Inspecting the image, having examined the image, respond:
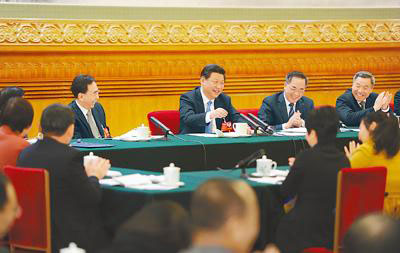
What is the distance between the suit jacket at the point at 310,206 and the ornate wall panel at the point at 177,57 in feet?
14.8

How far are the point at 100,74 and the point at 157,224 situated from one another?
670 cm

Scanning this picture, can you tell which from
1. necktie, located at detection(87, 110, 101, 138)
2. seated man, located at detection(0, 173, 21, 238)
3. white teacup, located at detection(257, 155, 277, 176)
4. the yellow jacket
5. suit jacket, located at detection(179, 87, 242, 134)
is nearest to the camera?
seated man, located at detection(0, 173, 21, 238)

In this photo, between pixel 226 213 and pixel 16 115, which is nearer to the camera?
pixel 226 213

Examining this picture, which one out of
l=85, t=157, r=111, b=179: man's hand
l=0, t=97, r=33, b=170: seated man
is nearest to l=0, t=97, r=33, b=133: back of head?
l=0, t=97, r=33, b=170: seated man

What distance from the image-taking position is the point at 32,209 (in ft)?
14.3

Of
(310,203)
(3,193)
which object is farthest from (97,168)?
(3,193)

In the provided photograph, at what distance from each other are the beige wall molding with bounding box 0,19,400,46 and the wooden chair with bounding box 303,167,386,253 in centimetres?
471

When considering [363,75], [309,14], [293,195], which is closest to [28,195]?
[293,195]

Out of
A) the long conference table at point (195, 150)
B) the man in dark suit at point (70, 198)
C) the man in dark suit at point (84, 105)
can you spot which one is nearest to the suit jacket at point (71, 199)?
the man in dark suit at point (70, 198)

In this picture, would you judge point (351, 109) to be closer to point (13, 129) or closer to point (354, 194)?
point (354, 194)

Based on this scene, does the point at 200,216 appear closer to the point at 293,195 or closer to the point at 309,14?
the point at 293,195

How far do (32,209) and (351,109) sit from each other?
432cm

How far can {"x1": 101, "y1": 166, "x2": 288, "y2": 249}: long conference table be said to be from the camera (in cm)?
435

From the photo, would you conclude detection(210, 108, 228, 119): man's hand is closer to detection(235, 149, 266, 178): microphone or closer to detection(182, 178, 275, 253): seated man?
detection(235, 149, 266, 178): microphone
